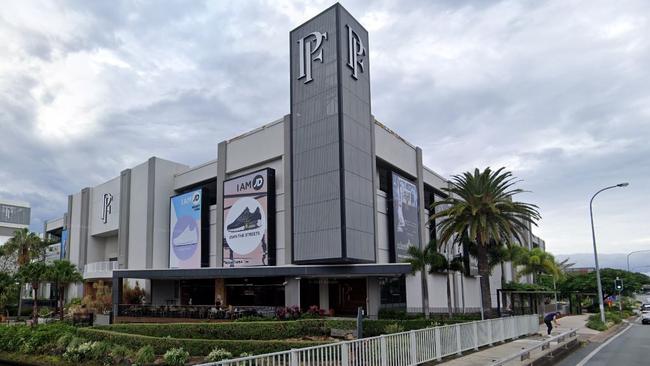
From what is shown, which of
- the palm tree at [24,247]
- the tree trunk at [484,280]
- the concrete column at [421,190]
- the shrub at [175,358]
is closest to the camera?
the shrub at [175,358]

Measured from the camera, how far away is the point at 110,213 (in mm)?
54219

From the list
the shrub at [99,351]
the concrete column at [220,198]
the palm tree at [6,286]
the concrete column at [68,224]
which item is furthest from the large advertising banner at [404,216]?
the concrete column at [68,224]

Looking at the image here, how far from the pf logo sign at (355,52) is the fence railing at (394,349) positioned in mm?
20437

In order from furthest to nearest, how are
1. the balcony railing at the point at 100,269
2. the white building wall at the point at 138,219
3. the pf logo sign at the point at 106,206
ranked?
the pf logo sign at the point at 106,206, the balcony railing at the point at 100,269, the white building wall at the point at 138,219

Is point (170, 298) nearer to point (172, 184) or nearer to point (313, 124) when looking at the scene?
point (172, 184)

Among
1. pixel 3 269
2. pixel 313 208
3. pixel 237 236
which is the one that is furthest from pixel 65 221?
pixel 313 208

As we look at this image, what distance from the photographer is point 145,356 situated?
2252 cm

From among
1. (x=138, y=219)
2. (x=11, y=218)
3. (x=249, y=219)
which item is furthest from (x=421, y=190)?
(x=11, y=218)

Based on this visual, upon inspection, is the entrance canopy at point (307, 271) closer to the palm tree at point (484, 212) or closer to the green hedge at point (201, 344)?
the palm tree at point (484, 212)

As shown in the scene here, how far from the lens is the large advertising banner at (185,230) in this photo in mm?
43781

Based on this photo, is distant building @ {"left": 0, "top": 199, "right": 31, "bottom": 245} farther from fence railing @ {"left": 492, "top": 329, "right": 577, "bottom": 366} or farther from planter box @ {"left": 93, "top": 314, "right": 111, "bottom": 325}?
fence railing @ {"left": 492, "top": 329, "right": 577, "bottom": 366}

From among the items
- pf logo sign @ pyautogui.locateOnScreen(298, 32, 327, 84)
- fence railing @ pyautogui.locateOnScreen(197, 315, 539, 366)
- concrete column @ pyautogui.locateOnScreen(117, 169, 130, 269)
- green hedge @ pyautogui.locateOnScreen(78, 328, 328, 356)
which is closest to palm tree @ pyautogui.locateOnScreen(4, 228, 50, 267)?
concrete column @ pyautogui.locateOnScreen(117, 169, 130, 269)

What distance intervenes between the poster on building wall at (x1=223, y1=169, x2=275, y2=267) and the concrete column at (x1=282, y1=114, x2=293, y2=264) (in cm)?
146

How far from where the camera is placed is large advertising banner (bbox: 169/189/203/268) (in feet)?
144
